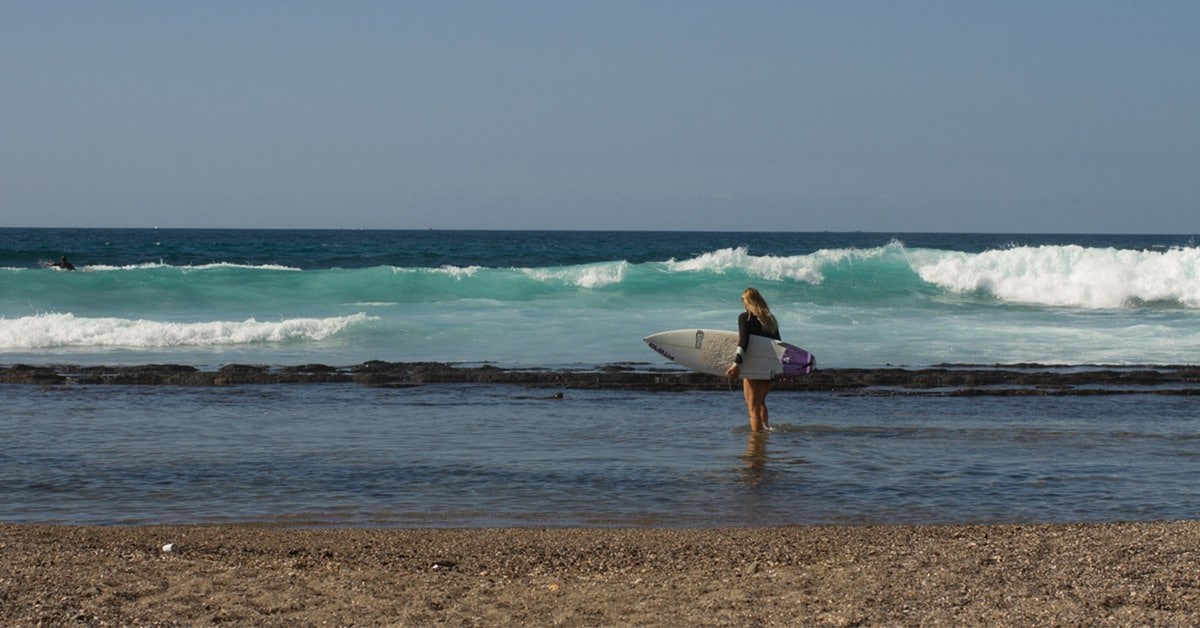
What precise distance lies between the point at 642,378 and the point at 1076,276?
76.4 feet

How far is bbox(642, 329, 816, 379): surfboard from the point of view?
42.3ft

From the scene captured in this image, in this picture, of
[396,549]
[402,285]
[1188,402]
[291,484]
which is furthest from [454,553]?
[402,285]

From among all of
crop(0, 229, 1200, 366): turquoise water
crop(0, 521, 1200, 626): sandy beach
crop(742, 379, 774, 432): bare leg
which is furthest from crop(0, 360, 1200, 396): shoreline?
crop(0, 521, 1200, 626): sandy beach

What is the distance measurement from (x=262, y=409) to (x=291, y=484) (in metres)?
4.71

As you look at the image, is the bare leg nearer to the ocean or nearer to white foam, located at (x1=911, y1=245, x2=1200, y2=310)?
the ocean

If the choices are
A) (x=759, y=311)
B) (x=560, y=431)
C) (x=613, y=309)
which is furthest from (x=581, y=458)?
(x=613, y=309)

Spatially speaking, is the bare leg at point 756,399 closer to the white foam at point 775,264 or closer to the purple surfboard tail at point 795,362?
the purple surfboard tail at point 795,362

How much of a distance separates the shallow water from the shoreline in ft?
2.48

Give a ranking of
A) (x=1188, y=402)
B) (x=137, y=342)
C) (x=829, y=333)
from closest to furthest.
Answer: (x=1188, y=402) → (x=137, y=342) → (x=829, y=333)

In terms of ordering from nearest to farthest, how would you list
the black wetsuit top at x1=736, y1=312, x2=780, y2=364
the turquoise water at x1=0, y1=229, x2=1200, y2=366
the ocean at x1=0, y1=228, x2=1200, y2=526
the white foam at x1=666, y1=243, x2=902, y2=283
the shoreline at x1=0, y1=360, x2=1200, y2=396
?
the ocean at x1=0, y1=228, x2=1200, y2=526 < the black wetsuit top at x1=736, y1=312, x2=780, y2=364 < the shoreline at x1=0, y1=360, x2=1200, y2=396 < the turquoise water at x1=0, y1=229, x2=1200, y2=366 < the white foam at x1=666, y1=243, x2=902, y2=283

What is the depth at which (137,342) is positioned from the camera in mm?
22422

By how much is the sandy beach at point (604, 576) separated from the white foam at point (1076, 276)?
2873 cm

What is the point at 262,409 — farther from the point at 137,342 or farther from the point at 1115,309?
the point at 1115,309

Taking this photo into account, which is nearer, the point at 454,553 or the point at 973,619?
the point at 973,619
